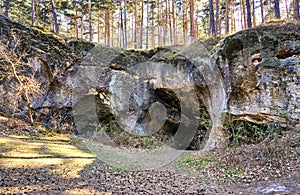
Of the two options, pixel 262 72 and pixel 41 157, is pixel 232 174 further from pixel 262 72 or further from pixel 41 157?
pixel 41 157

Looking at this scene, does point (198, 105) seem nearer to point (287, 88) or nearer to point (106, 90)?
point (287, 88)

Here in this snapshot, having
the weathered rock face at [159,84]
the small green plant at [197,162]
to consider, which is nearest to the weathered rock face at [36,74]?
the weathered rock face at [159,84]

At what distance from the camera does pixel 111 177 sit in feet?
20.4

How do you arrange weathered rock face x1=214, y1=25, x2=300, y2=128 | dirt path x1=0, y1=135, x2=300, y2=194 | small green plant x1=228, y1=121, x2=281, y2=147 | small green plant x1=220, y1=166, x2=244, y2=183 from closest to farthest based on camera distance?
dirt path x1=0, y1=135, x2=300, y2=194 → small green plant x1=220, y1=166, x2=244, y2=183 → small green plant x1=228, y1=121, x2=281, y2=147 → weathered rock face x1=214, y1=25, x2=300, y2=128

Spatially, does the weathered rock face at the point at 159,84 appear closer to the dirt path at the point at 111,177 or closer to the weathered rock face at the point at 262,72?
the weathered rock face at the point at 262,72

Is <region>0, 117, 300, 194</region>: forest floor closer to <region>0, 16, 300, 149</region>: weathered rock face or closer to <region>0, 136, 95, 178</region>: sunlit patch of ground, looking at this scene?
<region>0, 136, 95, 178</region>: sunlit patch of ground

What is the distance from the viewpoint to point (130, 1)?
2414cm

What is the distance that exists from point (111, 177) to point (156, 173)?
1548 mm

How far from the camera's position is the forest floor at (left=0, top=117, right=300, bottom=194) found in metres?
5.16

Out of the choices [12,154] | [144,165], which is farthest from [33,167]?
[144,165]

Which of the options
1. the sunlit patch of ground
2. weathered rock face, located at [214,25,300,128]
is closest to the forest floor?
the sunlit patch of ground

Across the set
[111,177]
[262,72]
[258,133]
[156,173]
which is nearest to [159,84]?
[262,72]

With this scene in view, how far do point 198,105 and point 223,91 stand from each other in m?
2.50

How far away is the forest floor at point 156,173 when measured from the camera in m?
5.16
